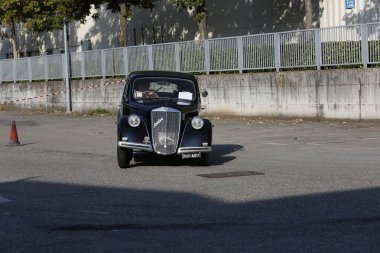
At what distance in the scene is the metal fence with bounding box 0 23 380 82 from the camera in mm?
24453

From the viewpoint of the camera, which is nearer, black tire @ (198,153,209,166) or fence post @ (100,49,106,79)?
black tire @ (198,153,209,166)

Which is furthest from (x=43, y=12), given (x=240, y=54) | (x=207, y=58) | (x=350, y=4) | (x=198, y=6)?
(x=350, y=4)

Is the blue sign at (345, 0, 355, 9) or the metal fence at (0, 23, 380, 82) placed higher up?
the blue sign at (345, 0, 355, 9)

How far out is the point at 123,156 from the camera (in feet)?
49.0

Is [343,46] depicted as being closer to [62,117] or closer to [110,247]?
[62,117]

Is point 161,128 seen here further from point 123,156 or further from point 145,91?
point 145,91

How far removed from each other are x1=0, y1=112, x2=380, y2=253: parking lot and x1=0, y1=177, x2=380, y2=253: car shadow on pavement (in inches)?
0.5

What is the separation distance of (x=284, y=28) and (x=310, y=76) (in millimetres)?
10798

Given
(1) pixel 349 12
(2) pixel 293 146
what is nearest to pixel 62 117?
(1) pixel 349 12

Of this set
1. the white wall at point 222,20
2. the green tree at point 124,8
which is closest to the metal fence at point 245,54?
the green tree at point 124,8

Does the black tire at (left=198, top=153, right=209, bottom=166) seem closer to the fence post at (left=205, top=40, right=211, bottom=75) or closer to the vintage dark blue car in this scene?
the vintage dark blue car

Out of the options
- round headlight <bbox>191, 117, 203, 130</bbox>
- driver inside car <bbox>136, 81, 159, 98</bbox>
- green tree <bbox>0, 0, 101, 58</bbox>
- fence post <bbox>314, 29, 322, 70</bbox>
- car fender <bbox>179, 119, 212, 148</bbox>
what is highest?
green tree <bbox>0, 0, 101, 58</bbox>

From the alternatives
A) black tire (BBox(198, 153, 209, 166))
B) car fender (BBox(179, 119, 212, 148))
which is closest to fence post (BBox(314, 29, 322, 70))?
black tire (BBox(198, 153, 209, 166))

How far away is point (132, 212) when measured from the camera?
390 inches
